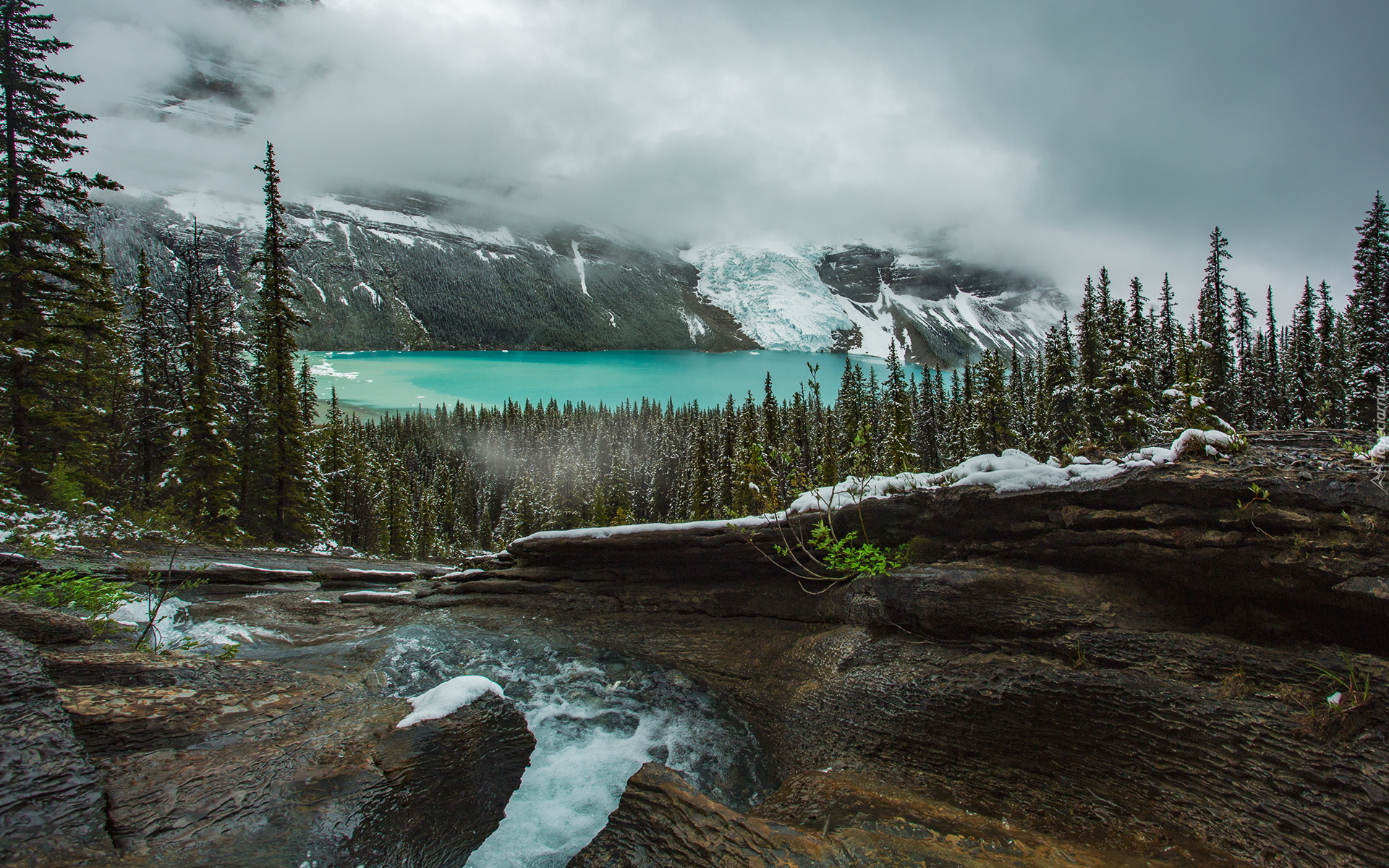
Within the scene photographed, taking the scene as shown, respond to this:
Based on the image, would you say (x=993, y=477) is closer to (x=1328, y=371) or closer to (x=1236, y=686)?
(x=1236, y=686)

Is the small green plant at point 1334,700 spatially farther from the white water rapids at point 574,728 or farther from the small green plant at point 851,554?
the white water rapids at point 574,728

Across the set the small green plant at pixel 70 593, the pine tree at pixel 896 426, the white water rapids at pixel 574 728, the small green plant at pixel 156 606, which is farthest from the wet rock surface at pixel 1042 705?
the pine tree at pixel 896 426

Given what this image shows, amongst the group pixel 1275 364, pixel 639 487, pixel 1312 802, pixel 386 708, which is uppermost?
pixel 1275 364

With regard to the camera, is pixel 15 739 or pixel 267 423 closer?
pixel 15 739

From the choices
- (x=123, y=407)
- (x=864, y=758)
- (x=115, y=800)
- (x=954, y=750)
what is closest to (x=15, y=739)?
(x=115, y=800)

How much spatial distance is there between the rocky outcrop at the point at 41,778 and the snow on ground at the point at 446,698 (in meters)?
2.84

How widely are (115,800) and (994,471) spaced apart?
10.4 metres

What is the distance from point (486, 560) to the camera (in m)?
14.8

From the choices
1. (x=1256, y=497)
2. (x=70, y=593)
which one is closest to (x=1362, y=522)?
(x=1256, y=497)

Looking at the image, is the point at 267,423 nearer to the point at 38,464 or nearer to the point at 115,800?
the point at 38,464

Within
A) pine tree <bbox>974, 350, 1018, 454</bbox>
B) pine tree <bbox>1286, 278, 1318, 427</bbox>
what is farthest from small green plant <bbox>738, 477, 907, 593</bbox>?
pine tree <bbox>1286, 278, 1318, 427</bbox>

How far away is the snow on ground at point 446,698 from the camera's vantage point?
6941mm

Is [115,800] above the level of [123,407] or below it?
below

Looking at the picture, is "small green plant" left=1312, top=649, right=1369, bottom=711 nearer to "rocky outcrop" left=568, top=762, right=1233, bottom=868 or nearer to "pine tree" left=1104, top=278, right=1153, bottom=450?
"rocky outcrop" left=568, top=762, right=1233, bottom=868
